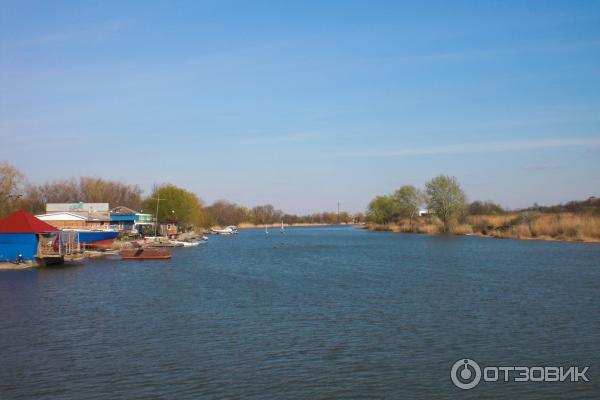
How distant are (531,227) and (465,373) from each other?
63.3 meters

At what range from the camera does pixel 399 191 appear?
401 ft

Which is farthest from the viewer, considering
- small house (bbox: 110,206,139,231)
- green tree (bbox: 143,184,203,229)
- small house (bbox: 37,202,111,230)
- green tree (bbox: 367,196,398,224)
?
green tree (bbox: 367,196,398,224)

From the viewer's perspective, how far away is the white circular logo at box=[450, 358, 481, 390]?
1281 cm

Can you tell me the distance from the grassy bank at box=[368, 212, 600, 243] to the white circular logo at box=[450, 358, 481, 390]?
51860 mm

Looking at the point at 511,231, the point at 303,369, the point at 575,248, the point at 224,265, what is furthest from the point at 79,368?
the point at 511,231

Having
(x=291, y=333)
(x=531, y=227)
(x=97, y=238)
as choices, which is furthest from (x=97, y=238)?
(x=531, y=227)

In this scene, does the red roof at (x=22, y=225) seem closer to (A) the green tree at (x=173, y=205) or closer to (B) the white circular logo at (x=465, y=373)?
(B) the white circular logo at (x=465, y=373)

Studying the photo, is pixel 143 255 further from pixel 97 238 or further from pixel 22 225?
pixel 22 225

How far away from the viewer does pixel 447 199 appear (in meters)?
95.4

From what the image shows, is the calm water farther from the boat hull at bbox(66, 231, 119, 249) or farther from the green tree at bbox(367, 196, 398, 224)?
the green tree at bbox(367, 196, 398, 224)

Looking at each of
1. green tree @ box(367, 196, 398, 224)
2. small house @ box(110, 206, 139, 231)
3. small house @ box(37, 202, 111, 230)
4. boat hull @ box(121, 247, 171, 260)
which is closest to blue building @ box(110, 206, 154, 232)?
small house @ box(110, 206, 139, 231)

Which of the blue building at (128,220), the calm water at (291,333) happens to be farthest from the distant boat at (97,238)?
the blue building at (128,220)

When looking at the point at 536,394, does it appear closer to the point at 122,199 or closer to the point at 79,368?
the point at 79,368

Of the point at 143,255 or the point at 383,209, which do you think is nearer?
the point at 143,255
